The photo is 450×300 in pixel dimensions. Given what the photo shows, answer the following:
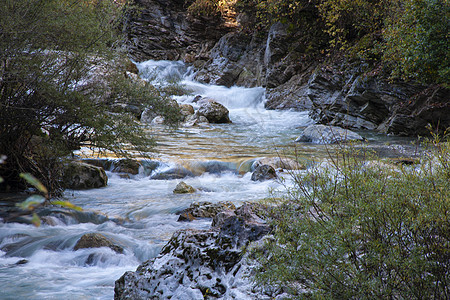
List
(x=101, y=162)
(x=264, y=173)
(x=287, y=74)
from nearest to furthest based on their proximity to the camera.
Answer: (x=264, y=173) → (x=101, y=162) → (x=287, y=74)

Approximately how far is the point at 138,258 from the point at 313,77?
45.5 feet

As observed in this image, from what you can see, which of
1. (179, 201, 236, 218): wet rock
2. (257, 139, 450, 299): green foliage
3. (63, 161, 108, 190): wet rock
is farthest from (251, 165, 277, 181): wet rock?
(257, 139, 450, 299): green foliage

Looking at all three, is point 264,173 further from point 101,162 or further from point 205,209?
point 101,162

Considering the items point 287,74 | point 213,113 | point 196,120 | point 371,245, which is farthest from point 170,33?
point 371,245

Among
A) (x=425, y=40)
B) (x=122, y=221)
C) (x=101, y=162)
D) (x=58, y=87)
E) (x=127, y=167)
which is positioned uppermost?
(x=425, y=40)

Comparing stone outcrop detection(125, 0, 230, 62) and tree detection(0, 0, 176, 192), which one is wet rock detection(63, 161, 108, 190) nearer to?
tree detection(0, 0, 176, 192)

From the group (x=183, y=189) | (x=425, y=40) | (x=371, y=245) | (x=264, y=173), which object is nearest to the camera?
(x=371, y=245)

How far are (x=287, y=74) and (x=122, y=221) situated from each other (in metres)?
17.7

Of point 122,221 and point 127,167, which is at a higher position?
point 127,167

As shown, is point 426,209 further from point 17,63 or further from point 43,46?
point 43,46

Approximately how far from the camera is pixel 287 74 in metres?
21.3

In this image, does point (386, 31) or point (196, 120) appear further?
point (196, 120)

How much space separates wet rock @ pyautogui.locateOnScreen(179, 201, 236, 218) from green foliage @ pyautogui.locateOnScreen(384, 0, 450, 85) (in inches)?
306

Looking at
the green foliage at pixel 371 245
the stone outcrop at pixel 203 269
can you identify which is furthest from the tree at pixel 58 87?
the green foliage at pixel 371 245
